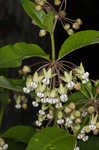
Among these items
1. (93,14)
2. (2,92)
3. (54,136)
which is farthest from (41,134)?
(93,14)

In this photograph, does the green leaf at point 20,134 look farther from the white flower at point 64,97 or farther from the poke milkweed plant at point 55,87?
the white flower at point 64,97

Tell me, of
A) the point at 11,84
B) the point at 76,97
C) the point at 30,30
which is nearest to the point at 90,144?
the point at 76,97

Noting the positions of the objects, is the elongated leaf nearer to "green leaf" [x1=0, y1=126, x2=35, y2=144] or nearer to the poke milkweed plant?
the poke milkweed plant

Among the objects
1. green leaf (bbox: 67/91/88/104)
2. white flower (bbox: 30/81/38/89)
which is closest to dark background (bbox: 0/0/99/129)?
green leaf (bbox: 67/91/88/104)

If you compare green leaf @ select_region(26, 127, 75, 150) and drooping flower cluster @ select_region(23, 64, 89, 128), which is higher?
drooping flower cluster @ select_region(23, 64, 89, 128)

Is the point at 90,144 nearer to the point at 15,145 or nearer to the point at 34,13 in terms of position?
the point at 15,145
